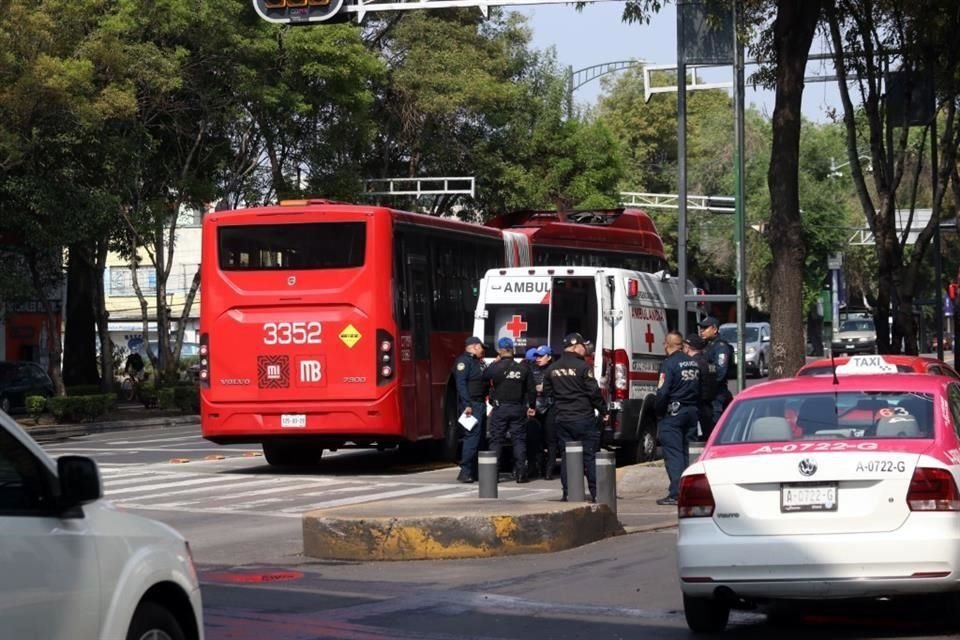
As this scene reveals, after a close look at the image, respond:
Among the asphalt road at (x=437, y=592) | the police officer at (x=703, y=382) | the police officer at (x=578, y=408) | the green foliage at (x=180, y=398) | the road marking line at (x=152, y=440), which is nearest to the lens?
the asphalt road at (x=437, y=592)

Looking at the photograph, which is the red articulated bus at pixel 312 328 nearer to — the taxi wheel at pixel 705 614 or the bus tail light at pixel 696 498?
the taxi wheel at pixel 705 614

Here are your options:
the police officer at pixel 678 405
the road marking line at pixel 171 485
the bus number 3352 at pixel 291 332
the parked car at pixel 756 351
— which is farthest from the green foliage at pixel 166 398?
the police officer at pixel 678 405

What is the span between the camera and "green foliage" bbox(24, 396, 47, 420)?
128 ft

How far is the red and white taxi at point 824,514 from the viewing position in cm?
912

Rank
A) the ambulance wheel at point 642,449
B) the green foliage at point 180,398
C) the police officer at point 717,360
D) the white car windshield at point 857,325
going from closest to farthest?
Answer: 1. the police officer at point 717,360
2. the ambulance wheel at point 642,449
3. the green foliage at point 180,398
4. the white car windshield at point 857,325

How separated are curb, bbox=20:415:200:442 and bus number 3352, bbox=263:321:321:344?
13.1m

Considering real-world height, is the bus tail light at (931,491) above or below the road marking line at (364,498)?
above

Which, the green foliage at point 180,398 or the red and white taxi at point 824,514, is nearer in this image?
the red and white taxi at point 824,514

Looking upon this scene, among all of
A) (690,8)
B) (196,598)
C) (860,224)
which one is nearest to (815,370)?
(690,8)

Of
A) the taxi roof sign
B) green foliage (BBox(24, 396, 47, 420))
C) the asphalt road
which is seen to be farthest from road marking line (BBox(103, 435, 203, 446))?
the taxi roof sign

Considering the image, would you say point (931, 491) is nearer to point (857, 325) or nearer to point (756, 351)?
point (756, 351)

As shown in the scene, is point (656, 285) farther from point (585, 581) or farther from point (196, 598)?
point (196, 598)

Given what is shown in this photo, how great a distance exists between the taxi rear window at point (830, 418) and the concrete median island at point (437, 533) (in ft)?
12.5

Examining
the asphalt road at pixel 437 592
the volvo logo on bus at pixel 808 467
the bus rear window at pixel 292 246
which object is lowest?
the asphalt road at pixel 437 592
